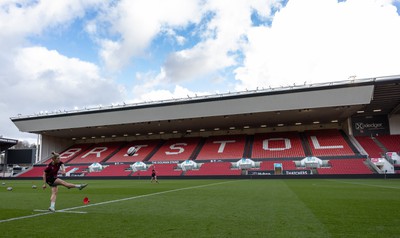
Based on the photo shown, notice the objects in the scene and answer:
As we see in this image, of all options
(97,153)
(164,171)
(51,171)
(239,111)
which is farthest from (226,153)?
(51,171)

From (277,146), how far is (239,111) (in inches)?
336

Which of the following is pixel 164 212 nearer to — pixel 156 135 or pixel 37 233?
pixel 37 233

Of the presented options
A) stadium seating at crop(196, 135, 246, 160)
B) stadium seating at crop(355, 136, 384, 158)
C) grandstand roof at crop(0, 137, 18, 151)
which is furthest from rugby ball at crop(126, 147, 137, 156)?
stadium seating at crop(355, 136, 384, 158)

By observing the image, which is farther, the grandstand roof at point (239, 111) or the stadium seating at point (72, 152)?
the stadium seating at point (72, 152)

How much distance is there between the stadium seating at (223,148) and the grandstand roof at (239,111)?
1.86 m

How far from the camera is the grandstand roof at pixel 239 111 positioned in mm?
29016

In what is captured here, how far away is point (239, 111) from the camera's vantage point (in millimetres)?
33531

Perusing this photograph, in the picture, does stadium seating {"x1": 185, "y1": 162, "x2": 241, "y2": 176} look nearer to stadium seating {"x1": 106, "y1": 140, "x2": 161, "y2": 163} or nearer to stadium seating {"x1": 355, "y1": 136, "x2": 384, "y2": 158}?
stadium seating {"x1": 106, "y1": 140, "x2": 161, "y2": 163}

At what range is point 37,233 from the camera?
5355 millimetres

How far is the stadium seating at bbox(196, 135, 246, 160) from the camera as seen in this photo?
3775cm

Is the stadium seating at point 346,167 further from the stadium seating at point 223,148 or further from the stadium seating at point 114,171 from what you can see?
the stadium seating at point 114,171

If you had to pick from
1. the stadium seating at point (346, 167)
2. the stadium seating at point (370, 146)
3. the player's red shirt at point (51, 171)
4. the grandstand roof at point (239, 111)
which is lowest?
the stadium seating at point (346, 167)

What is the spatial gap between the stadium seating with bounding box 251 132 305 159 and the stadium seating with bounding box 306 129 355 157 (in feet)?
5.18

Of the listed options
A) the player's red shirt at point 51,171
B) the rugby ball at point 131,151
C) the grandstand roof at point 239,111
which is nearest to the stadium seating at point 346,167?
the grandstand roof at point 239,111
